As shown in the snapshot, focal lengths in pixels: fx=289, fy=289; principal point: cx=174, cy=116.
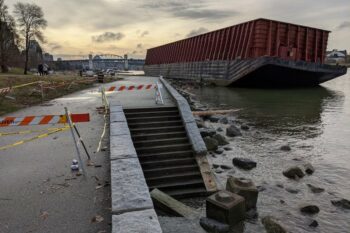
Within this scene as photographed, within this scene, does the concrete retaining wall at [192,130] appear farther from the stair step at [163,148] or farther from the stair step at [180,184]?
the stair step at [180,184]

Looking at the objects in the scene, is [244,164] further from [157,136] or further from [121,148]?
[121,148]

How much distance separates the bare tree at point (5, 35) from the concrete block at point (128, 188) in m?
45.5

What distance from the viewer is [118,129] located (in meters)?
8.73

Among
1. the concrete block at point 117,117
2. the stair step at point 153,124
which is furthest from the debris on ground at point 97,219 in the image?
the stair step at point 153,124

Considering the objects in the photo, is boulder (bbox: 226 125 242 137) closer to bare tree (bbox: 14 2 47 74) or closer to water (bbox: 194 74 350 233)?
water (bbox: 194 74 350 233)

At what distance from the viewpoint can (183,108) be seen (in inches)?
435

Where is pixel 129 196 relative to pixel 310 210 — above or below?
above

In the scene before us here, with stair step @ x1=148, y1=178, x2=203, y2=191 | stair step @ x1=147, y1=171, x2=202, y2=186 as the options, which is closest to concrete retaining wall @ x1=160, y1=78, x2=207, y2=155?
stair step @ x1=147, y1=171, x2=202, y2=186

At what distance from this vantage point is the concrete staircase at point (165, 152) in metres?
8.03

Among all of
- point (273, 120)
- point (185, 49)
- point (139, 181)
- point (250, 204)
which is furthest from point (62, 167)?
point (185, 49)

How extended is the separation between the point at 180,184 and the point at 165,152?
1.40 metres

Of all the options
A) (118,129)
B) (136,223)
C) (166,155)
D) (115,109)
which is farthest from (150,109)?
(136,223)

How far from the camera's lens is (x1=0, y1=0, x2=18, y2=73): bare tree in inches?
1710

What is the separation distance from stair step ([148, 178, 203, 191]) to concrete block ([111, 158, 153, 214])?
6.51 feet
